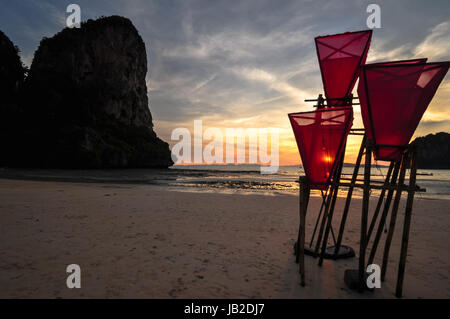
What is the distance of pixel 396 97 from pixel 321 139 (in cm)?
116

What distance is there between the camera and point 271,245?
5.32m

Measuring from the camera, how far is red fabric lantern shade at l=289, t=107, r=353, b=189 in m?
3.59

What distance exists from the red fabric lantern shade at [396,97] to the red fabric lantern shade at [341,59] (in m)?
0.92

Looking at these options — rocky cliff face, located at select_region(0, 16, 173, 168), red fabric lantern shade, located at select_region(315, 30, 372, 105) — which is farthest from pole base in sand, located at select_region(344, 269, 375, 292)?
rocky cliff face, located at select_region(0, 16, 173, 168)

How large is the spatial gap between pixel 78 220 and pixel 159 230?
2.74m

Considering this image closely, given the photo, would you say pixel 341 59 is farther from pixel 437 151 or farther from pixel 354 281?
pixel 437 151

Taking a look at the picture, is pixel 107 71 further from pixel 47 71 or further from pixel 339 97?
pixel 339 97

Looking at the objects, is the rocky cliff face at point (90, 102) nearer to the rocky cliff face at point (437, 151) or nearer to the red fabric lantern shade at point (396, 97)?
the red fabric lantern shade at point (396, 97)

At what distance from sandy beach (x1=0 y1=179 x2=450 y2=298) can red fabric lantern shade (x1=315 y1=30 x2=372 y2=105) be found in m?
3.40

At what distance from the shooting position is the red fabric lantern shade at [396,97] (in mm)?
2895

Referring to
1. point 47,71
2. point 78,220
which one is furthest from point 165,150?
point 78,220

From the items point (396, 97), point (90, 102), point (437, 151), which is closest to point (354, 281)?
point (396, 97)

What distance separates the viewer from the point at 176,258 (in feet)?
14.1

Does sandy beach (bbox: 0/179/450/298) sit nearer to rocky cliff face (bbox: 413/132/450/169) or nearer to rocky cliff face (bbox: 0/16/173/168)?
rocky cliff face (bbox: 0/16/173/168)
